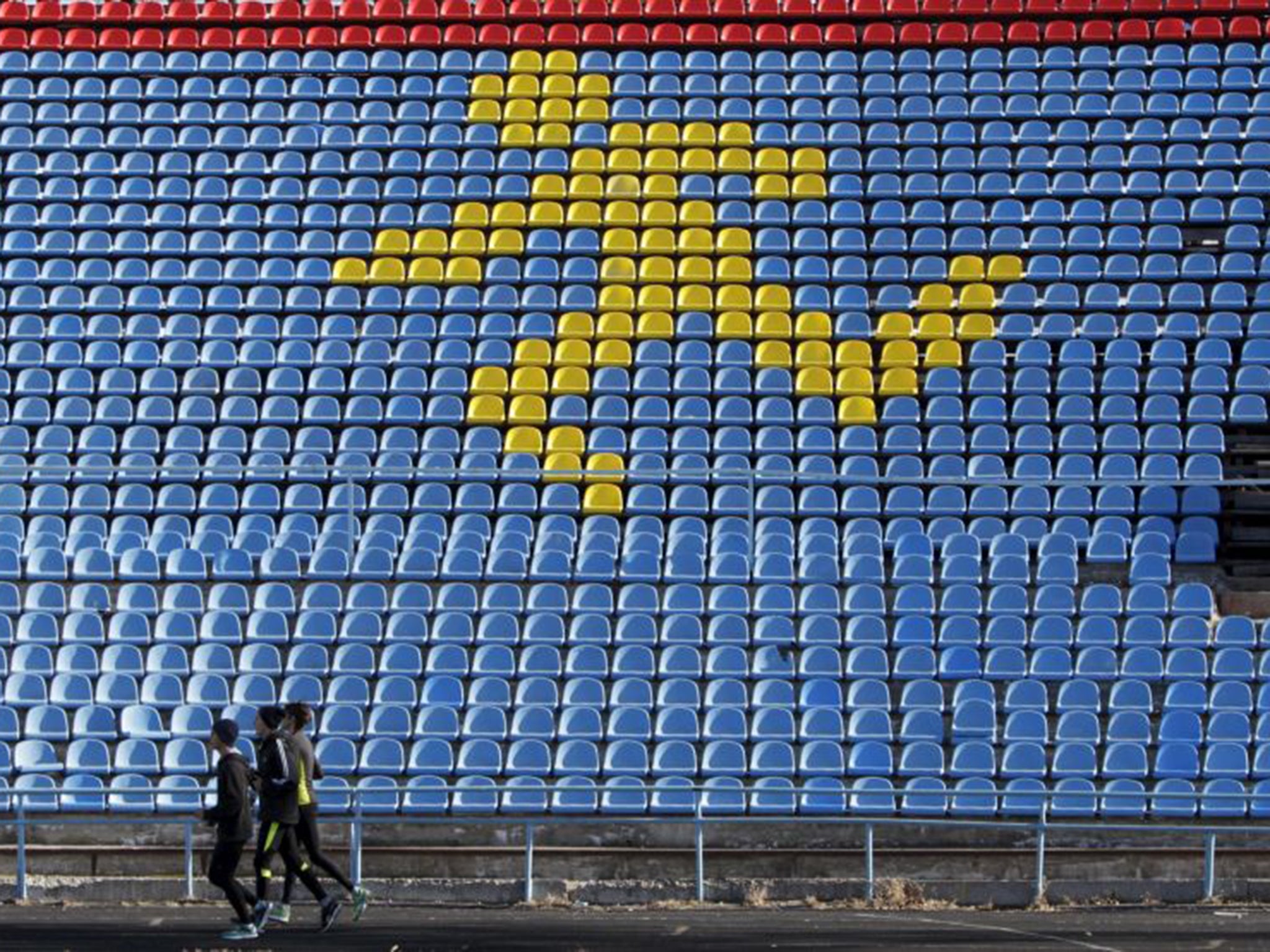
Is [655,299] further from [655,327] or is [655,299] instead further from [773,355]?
[773,355]

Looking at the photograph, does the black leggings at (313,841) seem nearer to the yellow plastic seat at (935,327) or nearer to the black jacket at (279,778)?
the black jacket at (279,778)

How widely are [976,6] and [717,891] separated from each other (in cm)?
1320

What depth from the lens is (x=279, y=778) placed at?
12.1 m

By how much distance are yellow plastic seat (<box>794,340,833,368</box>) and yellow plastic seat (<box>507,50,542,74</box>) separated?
18.5 feet

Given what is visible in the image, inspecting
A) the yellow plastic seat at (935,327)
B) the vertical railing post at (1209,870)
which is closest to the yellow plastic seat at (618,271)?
the yellow plastic seat at (935,327)

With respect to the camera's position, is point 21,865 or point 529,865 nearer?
point 529,865

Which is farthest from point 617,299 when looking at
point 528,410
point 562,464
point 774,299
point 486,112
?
point 486,112

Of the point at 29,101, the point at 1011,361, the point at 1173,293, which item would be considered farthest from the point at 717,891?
the point at 29,101

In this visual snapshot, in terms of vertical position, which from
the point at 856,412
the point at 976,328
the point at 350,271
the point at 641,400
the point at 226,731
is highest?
the point at 350,271

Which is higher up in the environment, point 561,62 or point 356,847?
point 561,62

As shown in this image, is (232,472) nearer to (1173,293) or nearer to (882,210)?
(882,210)

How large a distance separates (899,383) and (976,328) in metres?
1.09

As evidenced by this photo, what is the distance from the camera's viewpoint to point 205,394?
19391 millimetres

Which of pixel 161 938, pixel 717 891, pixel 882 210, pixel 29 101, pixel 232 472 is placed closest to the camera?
pixel 161 938
